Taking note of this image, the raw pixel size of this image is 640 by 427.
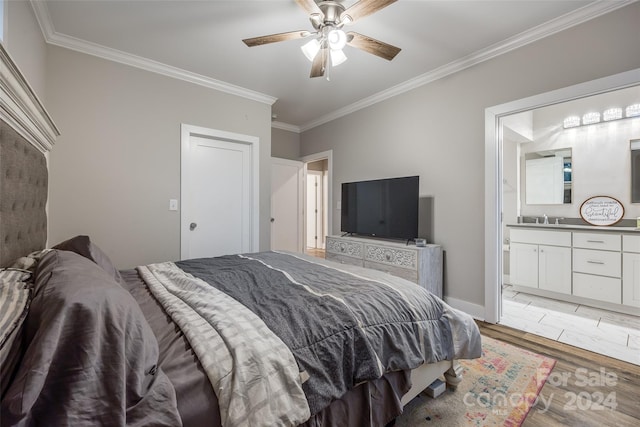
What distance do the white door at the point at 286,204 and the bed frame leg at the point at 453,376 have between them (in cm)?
352

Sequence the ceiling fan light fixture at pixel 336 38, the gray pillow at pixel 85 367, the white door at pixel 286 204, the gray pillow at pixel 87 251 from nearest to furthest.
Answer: the gray pillow at pixel 85 367 < the gray pillow at pixel 87 251 < the ceiling fan light fixture at pixel 336 38 < the white door at pixel 286 204

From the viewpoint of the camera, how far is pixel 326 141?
4.58 m

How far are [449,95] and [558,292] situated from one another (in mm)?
2699

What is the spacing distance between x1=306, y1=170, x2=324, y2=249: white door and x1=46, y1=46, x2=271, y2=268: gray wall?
4.05 meters

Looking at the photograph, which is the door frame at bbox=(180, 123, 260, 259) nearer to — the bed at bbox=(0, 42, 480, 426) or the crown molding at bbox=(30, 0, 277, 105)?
the crown molding at bbox=(30, 0, 277, 105)

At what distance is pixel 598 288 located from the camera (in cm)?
307

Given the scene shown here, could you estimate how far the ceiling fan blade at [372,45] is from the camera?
1.99 m

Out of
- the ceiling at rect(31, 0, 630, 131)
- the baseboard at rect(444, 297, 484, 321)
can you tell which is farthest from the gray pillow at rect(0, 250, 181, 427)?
A: the baseboard at rect(444, 297, 484, 321)

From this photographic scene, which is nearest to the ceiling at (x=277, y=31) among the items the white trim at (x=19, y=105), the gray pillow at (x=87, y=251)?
the white trim at (x=19, y=105)

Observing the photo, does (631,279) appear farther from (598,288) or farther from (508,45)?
(508,45)

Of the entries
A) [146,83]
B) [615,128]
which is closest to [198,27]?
[146,83]

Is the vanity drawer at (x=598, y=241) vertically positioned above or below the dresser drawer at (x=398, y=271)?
above

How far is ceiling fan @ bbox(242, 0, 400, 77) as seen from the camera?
1.75 metres

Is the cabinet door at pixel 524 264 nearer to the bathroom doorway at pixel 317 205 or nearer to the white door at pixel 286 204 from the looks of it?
the white door at pixel 286 204
